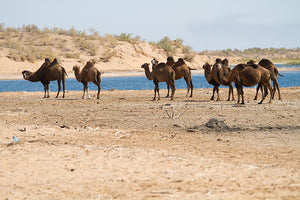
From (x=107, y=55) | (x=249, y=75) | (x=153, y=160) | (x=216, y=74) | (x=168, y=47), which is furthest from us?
(x=168, y=47)

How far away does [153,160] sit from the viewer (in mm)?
7773

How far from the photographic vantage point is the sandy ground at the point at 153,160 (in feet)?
20.2

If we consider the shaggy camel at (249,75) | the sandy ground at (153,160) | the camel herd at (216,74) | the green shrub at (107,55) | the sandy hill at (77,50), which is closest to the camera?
the sandy ground at (153,160)

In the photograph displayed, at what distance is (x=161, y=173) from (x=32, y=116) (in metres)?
8.93

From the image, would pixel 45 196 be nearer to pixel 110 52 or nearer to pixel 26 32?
pixel 110 52

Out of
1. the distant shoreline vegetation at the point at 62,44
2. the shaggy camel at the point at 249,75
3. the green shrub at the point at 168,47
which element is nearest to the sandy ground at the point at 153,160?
the shaggy camel at the point at 249,75

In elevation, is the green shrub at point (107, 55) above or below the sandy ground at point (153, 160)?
above

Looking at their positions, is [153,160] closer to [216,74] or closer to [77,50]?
[216,74]

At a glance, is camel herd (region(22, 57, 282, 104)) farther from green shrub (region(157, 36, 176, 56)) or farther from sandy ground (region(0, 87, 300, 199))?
green shrub (region(157, 36, 176, 56))

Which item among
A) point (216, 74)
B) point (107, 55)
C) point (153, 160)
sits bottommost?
point (153, 160)

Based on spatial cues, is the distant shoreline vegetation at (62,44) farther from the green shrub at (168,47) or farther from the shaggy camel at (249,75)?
the shaggy camel at (249,75)

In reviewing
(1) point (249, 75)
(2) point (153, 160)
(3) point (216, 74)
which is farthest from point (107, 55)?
(2) point (153, 160)

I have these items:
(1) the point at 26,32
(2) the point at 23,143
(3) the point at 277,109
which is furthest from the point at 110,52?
(2) the point at 23,143

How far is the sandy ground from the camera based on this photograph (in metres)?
6.15
